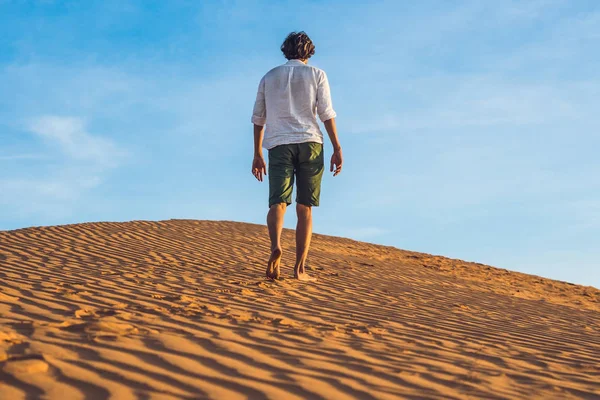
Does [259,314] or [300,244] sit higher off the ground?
[300,244]

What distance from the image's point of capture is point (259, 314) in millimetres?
4086

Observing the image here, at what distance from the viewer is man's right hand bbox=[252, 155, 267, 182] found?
5.93 m

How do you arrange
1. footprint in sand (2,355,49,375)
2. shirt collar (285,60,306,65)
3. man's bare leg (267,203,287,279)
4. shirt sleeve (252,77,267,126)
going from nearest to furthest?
footprint in sand (2,355,49,375)
man's bare leg (267,203,287,279)
shirt collar (285,60,306,65)
shirt sleeve (252,77,267,126)

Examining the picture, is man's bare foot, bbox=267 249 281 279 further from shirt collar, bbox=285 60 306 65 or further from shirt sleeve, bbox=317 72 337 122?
shirt collar, bbox=285 60 306 65

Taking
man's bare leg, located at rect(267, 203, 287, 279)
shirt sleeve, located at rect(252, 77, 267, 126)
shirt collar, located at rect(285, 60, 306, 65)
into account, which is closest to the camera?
man's bare leg, located at rect(267, 203, 287, 279)

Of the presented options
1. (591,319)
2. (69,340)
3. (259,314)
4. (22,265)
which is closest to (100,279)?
(22,265)

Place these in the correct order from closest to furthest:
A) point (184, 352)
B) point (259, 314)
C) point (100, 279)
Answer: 1. point (184, 352)
2. point (259, 314)
3. point (100, 279)

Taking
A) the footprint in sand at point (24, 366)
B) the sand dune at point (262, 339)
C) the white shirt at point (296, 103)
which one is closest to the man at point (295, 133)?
the white shirt at point (296, 103)

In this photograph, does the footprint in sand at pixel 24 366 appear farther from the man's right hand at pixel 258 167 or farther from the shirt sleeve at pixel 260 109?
the shirt sleeve at pixel 260 109

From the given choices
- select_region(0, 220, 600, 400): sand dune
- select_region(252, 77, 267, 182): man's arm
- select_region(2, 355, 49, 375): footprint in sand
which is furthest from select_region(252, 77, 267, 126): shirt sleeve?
select_region(2, 355, 49, 375): footprint in sand

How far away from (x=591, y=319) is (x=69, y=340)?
5.94m

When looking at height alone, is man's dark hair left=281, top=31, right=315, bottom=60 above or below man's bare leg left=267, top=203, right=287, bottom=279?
above

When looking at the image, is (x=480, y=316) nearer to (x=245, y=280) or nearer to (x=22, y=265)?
(x=245, y=280)

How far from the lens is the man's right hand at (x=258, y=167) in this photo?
5934 millimetres
